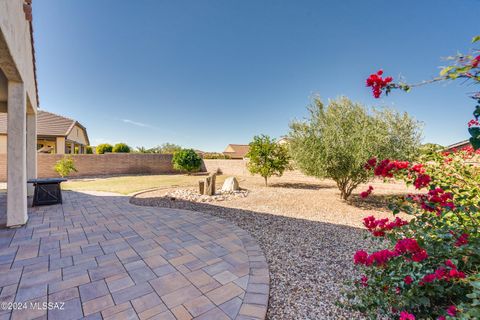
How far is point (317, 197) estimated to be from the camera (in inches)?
319

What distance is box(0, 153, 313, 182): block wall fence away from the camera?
1452cm

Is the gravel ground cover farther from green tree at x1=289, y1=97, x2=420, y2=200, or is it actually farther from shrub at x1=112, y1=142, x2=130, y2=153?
shrub at x1=112, y1=142, x2=130, y2=153

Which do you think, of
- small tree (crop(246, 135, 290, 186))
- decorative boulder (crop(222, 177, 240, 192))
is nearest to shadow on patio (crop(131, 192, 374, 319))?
decorative boulder (crop(222, 177, 240, 192))

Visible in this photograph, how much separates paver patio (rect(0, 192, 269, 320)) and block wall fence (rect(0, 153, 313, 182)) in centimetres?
1076

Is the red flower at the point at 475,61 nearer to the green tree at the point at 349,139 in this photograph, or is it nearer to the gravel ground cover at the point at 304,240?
the gravel ground cover at the point at 304,240

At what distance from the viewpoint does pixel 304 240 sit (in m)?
3.91

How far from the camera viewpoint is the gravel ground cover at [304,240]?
2217mm

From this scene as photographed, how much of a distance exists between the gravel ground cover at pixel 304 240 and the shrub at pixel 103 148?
19333 mm

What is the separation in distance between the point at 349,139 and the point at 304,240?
3.88 meters

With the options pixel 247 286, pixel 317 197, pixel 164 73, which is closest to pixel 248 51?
pixel 164 73

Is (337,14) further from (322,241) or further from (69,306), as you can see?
(69,306)

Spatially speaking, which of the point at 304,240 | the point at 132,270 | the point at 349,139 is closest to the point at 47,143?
the point at 132,270

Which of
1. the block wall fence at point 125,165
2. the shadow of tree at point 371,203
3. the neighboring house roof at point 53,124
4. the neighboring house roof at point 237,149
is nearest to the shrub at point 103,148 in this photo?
the neighboring house roof at point 53,124

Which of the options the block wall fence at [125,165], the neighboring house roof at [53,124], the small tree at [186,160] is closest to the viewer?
the block wall fence at [125,165]
